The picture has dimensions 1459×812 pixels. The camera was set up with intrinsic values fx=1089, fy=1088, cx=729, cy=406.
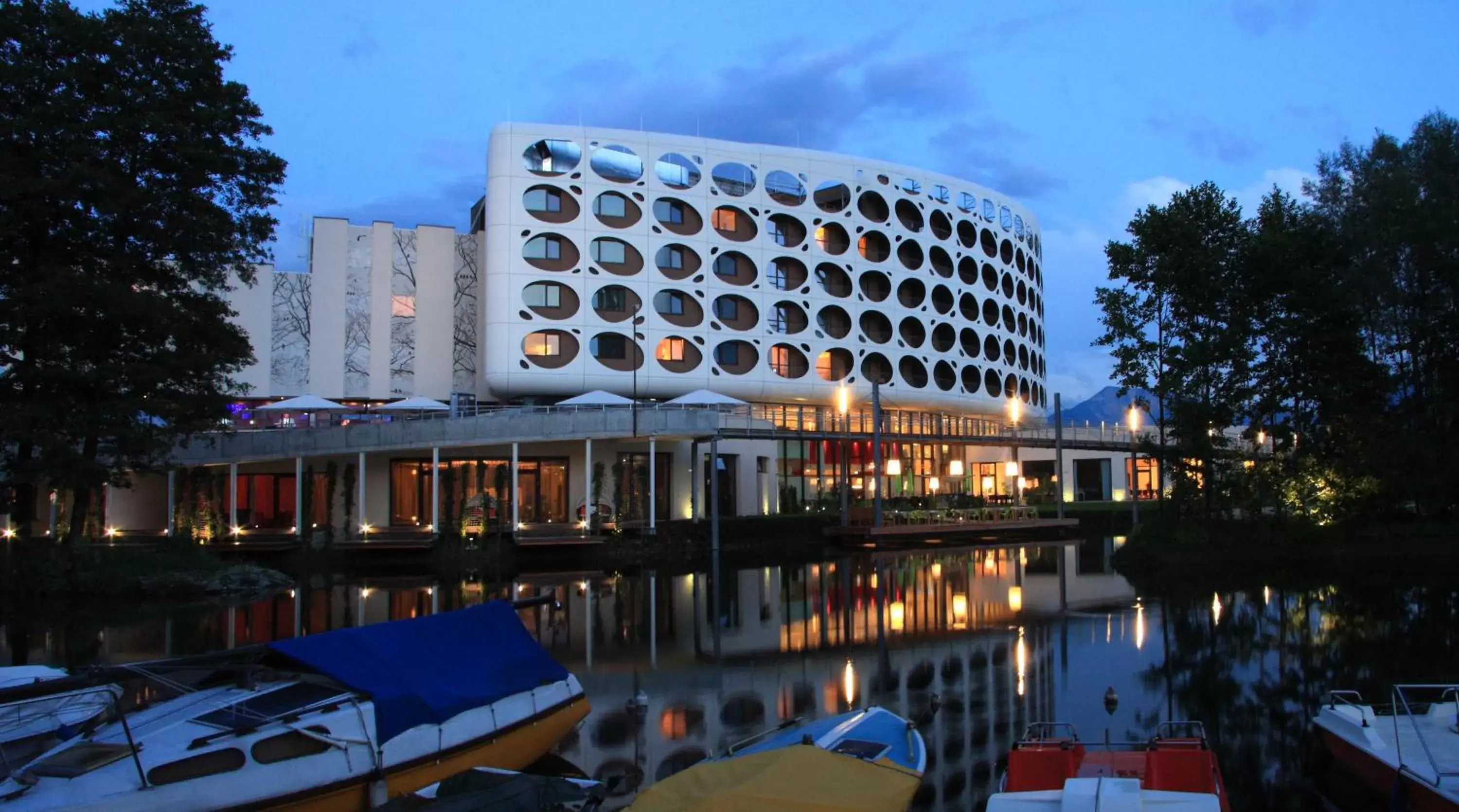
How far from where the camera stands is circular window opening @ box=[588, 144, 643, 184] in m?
55.8

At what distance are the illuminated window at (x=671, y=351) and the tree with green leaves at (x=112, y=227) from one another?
86.8ft

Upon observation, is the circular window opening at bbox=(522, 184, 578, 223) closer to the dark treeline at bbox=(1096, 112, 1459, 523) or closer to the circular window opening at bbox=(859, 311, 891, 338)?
the circular window opening at bbox=(859, 311, 891, 338)

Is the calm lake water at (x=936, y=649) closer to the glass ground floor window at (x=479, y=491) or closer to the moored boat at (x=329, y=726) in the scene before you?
the moored boat at (x=329, y=726)

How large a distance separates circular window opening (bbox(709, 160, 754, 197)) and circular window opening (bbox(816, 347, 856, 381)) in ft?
33.2

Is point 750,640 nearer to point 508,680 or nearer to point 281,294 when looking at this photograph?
point 508,680

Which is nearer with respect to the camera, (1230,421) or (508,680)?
(508,680)

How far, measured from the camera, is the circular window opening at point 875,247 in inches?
2522

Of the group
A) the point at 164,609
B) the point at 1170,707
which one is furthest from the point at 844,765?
the point at 164,609

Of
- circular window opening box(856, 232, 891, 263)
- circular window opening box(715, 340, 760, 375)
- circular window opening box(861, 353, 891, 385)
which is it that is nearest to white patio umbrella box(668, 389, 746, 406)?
circular window opening box(715, 340, 760, 375)

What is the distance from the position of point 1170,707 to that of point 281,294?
51.5 meters

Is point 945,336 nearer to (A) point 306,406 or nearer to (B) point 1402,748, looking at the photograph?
(A) point 306,406

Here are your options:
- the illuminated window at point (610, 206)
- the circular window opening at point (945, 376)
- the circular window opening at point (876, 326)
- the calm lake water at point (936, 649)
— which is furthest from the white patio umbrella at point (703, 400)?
the circular window opening at point (945, 376)

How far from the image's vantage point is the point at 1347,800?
10.9 meters

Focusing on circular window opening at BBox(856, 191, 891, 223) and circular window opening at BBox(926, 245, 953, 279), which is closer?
circular window opening at BBox(856, 191, 891, 223)
